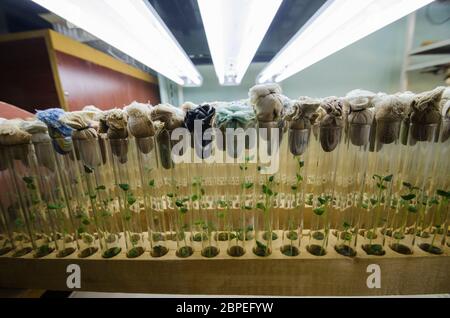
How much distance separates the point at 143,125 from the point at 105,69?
1618 millimetres

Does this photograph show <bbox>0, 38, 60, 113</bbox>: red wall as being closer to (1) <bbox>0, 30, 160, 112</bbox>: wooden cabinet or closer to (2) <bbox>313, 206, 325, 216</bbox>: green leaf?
(1) <bbox>0, 30, 160, 112</bbox>: wooden cabinet

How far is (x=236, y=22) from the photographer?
2.45 ft

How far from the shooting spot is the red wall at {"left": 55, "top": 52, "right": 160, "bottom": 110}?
51.4 inches

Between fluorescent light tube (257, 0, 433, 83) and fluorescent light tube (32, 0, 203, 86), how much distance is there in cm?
59

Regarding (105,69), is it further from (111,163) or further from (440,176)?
(440,176)

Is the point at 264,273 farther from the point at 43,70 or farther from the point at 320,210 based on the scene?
the point at 43,70

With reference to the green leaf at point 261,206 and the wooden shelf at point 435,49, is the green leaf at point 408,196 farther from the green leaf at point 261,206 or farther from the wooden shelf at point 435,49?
the wooden shelf at point 435,49

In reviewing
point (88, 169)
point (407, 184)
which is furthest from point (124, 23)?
point (407, 184)

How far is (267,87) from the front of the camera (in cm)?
54

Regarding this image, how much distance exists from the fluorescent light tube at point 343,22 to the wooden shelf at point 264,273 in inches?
29.3

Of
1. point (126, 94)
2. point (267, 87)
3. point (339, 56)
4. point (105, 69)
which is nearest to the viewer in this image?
point (267, 87)

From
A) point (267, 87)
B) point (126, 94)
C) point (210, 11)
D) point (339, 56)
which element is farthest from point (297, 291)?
point (339, 56)

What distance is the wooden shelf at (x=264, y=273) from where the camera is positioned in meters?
0.62

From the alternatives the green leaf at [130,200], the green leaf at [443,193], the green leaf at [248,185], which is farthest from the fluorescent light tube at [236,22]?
the green leaf at [443,193]
